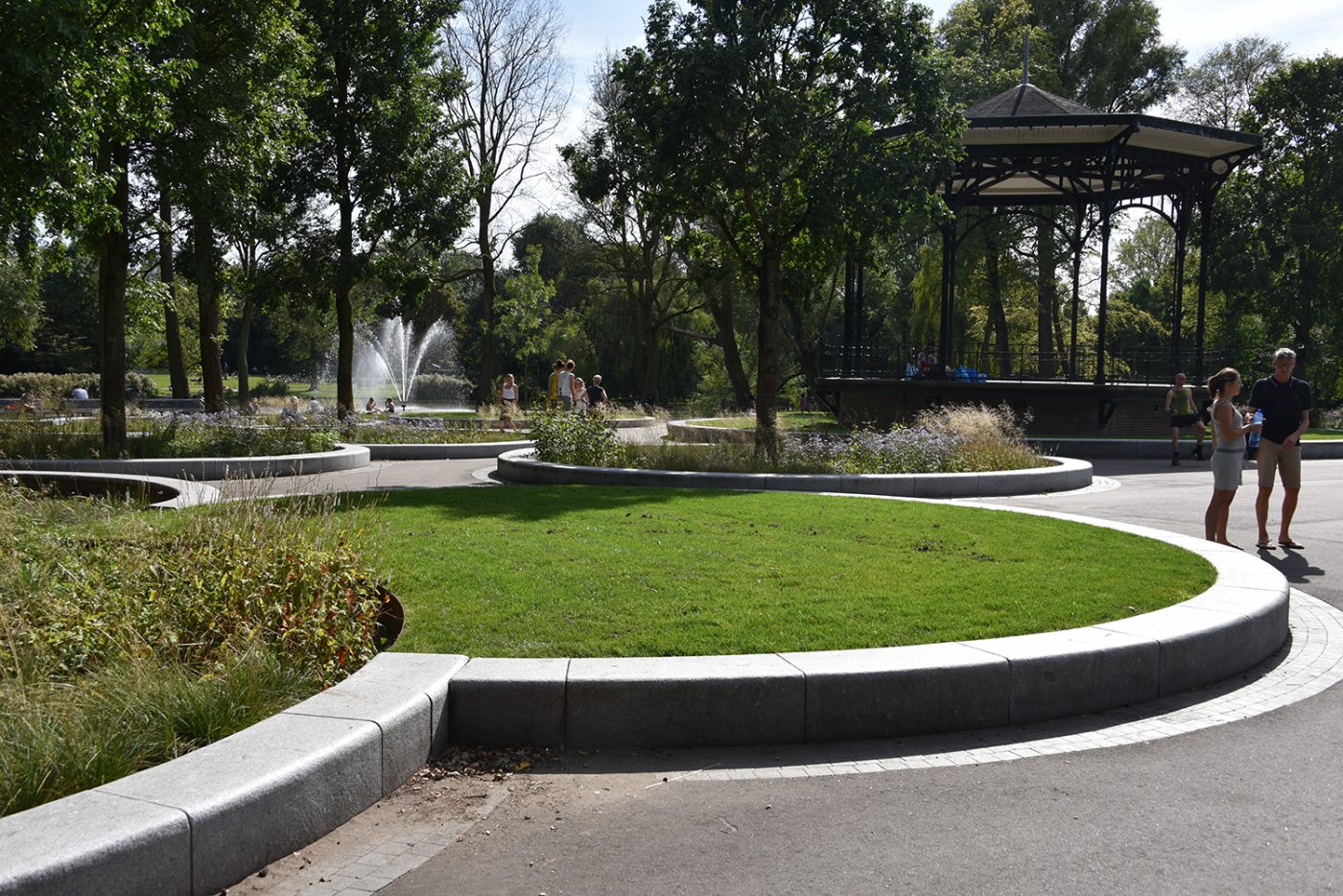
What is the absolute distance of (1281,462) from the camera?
8.95m

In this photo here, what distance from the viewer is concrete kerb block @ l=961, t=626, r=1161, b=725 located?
15.0 feet

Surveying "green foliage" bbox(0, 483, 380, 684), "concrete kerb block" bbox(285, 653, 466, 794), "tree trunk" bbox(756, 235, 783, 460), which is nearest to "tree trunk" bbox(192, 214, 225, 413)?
"tree trunk" bbox(756, 235, 783, 460)

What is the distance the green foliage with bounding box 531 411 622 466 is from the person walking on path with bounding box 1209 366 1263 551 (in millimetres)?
8278

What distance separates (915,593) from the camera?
5965 millimetres

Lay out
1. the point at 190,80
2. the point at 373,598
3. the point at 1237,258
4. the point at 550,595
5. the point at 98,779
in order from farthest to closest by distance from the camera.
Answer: the point at 1237,258, the point at 190,80, the point at 550,595, the point at 373,598, the point at 98,779

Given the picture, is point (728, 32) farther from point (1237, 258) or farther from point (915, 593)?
point (1237, 258)

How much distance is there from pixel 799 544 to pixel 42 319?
55.4 m

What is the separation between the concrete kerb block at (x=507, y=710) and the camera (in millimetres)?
4129

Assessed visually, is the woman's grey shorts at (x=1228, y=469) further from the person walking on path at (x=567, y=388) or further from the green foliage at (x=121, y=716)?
the person walking on path at (x=567, y=388)

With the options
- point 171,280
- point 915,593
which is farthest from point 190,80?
point 171,280

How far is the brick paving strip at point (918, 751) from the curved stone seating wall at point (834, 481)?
6674mm

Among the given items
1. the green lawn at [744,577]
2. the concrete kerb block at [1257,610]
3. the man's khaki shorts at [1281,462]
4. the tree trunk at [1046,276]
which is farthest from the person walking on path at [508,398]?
the concrete kerb block at [1257,610]

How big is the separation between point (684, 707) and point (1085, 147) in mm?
22113

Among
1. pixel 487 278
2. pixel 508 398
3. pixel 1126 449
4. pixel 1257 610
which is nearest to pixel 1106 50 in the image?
pixel 1126 449
